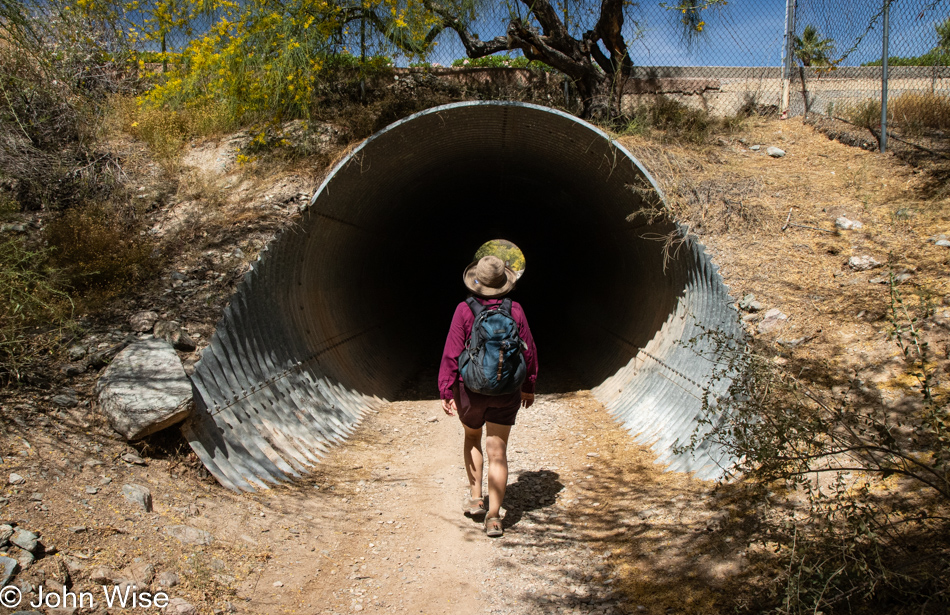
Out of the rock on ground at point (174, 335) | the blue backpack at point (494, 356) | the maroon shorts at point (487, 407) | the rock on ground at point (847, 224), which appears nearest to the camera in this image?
the blue backpack at point (494, 356)

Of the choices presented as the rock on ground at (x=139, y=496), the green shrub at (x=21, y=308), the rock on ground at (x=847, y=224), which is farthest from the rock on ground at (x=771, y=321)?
the green shrub at (x=21, y=308)

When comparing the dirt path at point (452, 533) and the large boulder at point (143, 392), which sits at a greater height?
the large boulder at point (143, 392)

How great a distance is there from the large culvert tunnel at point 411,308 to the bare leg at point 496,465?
1.47 metres

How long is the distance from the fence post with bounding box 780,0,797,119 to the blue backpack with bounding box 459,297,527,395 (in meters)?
8.17

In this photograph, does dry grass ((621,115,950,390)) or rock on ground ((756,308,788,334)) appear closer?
dry grass ((621,115,950,390))

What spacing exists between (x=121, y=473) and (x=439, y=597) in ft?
7.30

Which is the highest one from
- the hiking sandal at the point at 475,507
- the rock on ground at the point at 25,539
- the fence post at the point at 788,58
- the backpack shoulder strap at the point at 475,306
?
the fence post at the point at 788,58

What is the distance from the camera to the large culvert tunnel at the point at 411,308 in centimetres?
565

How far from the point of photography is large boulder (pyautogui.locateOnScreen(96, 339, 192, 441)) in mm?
4543

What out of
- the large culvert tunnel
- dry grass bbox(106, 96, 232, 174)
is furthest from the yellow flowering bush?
the large culvert tunnel

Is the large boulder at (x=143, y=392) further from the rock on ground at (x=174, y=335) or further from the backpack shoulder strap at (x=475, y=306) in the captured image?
the backpack shoulder strap at (x=475, y=306)

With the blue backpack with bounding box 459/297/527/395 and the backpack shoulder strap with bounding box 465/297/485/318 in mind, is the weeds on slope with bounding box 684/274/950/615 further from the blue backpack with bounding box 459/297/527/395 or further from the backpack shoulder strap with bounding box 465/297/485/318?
the backpack shoulder strap with bounding box 465/297/485/318

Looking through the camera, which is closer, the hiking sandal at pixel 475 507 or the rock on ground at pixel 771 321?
the hiking sandal at pixel 475 507

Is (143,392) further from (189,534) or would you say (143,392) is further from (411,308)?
(411,308)
